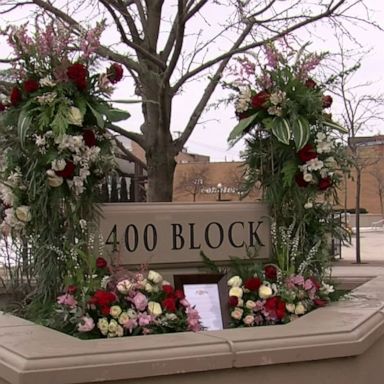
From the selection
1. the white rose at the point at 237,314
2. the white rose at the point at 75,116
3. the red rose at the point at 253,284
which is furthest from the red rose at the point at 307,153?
the white rose at the point at 75,116

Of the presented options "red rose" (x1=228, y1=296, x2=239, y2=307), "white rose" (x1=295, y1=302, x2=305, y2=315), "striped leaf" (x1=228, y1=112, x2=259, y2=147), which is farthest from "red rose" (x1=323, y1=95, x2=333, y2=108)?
"red rose" (x1=228, y1=296, x2=239, y2=307)

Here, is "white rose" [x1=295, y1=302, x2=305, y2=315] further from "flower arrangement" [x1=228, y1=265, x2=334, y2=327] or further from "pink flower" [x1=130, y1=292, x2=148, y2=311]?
"pink flower" [x1=130, y1=292, x2=148, y2=311]

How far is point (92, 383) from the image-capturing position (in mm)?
3338

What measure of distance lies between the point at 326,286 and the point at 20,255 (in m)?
2.30

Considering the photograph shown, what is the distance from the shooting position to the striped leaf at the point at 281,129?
526 cm

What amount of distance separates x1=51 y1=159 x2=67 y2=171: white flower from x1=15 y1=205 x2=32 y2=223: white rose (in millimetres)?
389

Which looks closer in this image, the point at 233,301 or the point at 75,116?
the point at 233,301

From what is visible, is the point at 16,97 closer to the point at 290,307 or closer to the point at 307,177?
the point at 307,177

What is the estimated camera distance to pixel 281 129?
529 centimetres

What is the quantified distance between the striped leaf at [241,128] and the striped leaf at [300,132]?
354 millimetres

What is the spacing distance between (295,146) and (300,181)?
0.90 feet

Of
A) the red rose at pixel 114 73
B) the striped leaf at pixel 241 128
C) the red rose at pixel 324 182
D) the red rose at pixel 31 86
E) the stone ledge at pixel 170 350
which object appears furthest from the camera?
the striped leaf at pixel 241 128

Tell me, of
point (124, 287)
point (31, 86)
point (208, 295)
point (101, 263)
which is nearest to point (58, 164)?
point (31, 86)

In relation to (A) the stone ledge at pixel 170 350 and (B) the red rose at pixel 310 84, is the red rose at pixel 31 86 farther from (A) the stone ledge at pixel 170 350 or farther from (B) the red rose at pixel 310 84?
(B) the red rose at pixel 310 84
